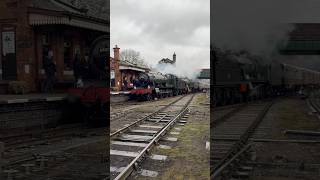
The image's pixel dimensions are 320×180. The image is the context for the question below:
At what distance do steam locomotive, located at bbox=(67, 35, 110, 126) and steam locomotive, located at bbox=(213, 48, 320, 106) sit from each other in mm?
2094

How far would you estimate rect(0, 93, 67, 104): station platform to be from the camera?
22.3ft

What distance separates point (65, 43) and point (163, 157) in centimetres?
259

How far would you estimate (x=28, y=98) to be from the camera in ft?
23.1

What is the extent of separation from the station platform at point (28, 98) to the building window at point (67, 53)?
61 cm

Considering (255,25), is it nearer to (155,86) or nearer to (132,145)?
(132,145)

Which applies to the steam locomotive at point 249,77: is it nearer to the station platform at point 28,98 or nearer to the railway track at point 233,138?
the railway track at point 233,138

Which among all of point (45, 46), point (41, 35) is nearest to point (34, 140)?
point (45, 46)

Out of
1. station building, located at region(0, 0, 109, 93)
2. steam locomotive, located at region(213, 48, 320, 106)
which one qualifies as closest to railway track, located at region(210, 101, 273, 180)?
steam locomotive, located at region(213, 48, 320, 106)

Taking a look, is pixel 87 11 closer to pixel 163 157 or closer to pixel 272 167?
pixel 163 157

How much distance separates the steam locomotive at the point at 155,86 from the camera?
933 inches

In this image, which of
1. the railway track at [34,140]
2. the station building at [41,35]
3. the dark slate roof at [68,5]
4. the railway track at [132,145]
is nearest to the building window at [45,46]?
the station building at [41,35]

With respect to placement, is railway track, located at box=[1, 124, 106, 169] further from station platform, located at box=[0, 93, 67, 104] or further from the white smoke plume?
the white smoke plume

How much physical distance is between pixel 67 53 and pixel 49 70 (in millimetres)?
461

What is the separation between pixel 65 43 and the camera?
21.6ft
